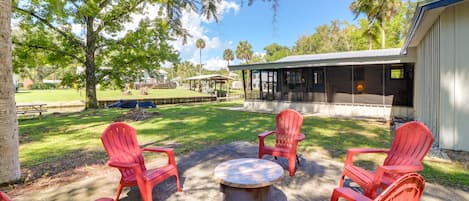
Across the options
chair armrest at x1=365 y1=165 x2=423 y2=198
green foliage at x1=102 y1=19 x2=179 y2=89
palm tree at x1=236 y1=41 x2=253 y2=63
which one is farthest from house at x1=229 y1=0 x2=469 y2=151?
palm tree at x1=236 y1=41 x2=253 y2=63

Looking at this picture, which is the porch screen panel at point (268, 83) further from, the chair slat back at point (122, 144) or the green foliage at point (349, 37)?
the green foliage at point (349, 37)

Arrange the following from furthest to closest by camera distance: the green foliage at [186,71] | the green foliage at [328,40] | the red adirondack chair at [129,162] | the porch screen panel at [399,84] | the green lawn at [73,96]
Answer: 1. the green foliage at [186,71]
2. the green foliage at [328,40]
3. the green lawn at [73,96]
4. the porch screen panel at [399,84]
5. the red adirondack chair at [129,162]

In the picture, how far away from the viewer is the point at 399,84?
35.7ft

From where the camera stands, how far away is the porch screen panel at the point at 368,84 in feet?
37.0

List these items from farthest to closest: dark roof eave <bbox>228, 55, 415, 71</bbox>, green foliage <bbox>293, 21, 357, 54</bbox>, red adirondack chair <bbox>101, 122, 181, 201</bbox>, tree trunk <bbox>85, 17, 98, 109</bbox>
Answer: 1. green foliage <bbox>293, 21, 357, 54</bbox>
2. tree trunk <bbox>85, 17, 98, 109</bbox>
3. dark roof eave <bbox>228, 55, 415, 71</bbox>
4. red adirondack chair <bbox>101, 122, 181, 201</bbox>

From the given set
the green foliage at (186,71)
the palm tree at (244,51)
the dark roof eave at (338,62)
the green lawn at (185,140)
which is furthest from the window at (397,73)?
the green foliage at (186,71)

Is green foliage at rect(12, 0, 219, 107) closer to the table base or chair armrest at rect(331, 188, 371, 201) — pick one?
the table base

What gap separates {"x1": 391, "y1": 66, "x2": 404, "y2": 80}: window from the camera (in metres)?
10.9

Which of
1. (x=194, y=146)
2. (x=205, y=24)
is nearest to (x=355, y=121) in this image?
(x=194, y=146)

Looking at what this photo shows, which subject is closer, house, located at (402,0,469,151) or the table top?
the table top

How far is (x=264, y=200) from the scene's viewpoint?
8.71 ft

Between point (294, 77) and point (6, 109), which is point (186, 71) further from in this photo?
point (6, 109)

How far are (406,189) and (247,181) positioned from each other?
4.63ft

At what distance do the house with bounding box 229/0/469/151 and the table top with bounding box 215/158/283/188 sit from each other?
14.6 ft
